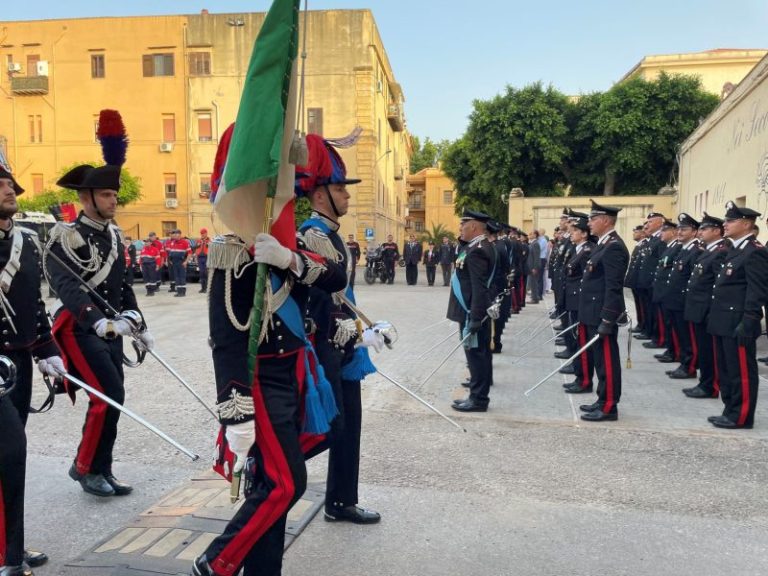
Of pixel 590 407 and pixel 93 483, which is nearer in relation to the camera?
pixel 93 483

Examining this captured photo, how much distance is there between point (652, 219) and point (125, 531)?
1005 cm

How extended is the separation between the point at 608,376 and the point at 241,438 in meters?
4.51

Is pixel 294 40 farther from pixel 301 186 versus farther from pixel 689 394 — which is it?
pixel 689 394

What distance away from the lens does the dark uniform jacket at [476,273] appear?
6.55 metres

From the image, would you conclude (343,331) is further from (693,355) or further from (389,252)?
(389,252)

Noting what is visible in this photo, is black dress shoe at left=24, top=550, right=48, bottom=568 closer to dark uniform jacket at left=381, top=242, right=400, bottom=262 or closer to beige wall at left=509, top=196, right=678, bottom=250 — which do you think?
dark uniform jacket at left=381, top=242, right=400, bottom=262

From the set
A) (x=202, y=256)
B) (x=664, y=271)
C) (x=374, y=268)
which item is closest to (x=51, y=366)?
(x=664, y=271)

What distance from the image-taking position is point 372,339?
4.04 meters

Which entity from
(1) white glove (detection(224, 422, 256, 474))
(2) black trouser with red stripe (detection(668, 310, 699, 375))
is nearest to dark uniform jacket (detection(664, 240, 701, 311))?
(2) black trouser with red stripe (detection(668, 310, 699, 375))

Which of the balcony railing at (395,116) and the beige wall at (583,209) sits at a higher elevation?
the balcony railing at (395,116)

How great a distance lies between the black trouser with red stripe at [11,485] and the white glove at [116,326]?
0.84 metres

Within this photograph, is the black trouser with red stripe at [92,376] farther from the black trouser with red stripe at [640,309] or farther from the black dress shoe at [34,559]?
the black trouser with red stripe at [640,309]

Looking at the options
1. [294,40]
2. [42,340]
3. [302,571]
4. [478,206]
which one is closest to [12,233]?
[42,340]

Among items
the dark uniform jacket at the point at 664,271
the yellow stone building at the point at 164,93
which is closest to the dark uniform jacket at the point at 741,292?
the dark uniform jacket at the point at 664,271
